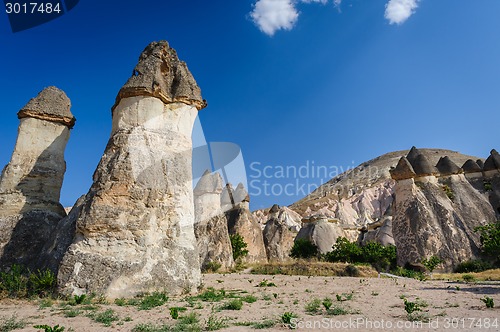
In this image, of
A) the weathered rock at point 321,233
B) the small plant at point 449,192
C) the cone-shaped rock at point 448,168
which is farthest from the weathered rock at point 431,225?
the weathered rock at point 321,233

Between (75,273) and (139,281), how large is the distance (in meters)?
A: 1.22

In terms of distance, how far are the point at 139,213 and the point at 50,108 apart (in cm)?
567

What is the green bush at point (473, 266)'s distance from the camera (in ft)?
52.6

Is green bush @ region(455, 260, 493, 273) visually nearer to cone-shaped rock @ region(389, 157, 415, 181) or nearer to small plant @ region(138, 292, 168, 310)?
cone-shaped rock @ region(389, 157, 415, 181)

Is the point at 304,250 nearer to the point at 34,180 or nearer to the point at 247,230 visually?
the point at 247,230

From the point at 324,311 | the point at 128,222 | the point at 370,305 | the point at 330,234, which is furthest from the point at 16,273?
the point at 330,234

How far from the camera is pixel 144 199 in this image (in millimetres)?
7977

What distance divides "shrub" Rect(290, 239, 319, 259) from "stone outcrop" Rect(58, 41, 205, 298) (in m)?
14.7

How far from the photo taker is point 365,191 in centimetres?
6062

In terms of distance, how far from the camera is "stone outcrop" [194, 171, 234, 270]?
16250 mm

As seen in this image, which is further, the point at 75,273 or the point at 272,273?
the point at 272,273

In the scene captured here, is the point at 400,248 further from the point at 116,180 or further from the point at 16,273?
the point at 16,273

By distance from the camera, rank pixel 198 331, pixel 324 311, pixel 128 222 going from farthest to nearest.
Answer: pixel 128 222
pixel 324 311
pixel 198 331

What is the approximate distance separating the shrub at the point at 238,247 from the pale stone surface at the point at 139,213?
10.7m
